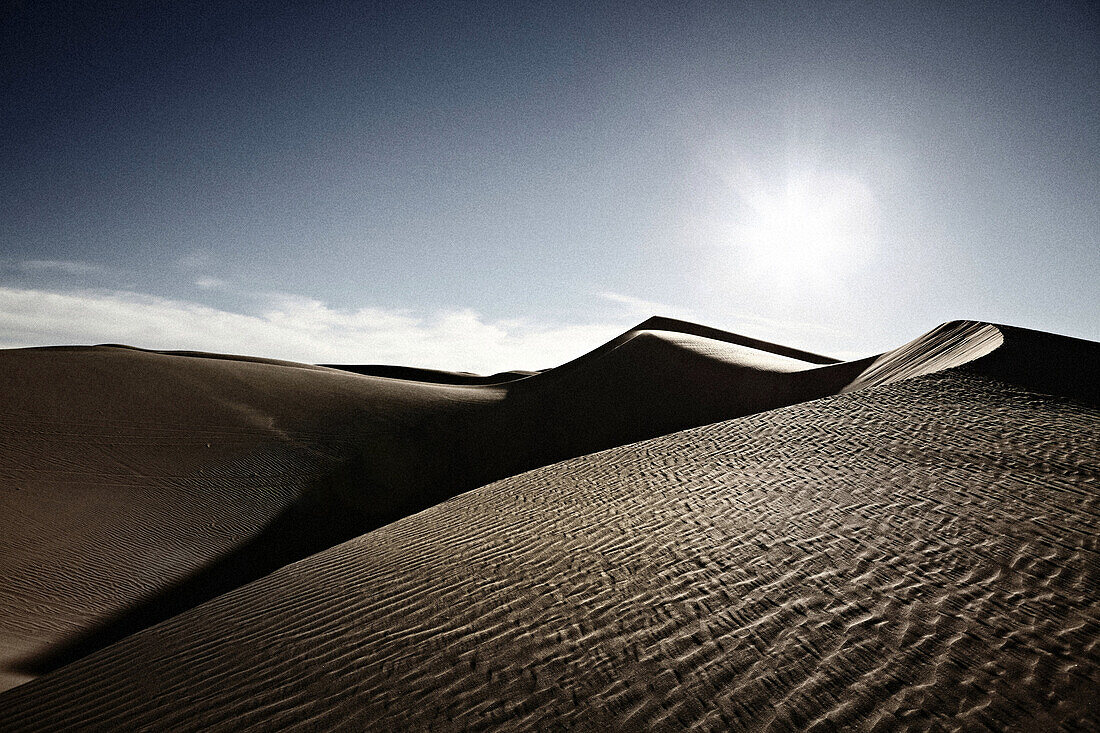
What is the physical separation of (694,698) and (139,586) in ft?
28.3

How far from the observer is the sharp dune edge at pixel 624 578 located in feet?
10.8

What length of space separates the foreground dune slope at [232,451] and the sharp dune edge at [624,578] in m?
0.08

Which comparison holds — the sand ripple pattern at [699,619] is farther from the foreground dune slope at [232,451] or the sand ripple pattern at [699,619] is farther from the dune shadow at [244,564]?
the foreground dune slope at [232,451]

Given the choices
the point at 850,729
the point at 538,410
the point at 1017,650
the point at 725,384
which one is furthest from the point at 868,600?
the point at 725,384

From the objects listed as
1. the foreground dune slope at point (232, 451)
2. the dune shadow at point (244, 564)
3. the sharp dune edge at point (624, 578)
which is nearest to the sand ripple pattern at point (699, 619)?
the sharp dune edge at point (624, 578)

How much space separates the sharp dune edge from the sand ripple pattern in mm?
22

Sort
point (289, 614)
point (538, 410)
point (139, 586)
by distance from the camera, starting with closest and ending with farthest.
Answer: point (289, 614), point (139, 586), point (538, 410)

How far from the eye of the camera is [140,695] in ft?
13.3

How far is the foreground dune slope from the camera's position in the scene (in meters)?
8.31

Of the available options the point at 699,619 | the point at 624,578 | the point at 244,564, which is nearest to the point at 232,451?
the point at 244,564

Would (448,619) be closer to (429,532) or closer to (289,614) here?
(289,614)

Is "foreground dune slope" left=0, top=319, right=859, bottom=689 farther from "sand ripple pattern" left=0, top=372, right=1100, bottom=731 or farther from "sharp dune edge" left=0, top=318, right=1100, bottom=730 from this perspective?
"sand ripple pattern" left=0, top=372, right=1100, bottom=731

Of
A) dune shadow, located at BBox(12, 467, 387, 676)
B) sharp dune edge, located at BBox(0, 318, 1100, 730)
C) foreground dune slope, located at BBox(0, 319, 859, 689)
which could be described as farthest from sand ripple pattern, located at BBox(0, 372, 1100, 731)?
foreground dune slope, located at BBox(0, 319, 859, 689)

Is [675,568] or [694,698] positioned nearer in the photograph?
[694,698]
